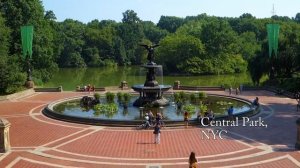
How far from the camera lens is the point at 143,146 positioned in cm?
2192

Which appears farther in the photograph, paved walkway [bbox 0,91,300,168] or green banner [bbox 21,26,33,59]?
green banner [bbox 21,26,33,59]

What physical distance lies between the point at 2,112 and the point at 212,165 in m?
21.2

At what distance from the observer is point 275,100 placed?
3891 cm

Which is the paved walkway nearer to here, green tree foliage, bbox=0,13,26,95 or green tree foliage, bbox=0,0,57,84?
green tree foliage, bbox=0,13,26,95

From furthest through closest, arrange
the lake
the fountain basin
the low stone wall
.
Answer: the lake < the low stone wall < the fountain basin

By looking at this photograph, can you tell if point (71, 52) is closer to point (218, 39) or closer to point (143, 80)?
point (143, 80)

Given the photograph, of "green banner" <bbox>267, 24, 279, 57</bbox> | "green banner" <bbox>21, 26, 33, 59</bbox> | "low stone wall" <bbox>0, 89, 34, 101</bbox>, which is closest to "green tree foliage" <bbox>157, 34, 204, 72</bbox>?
"green banner" <bbox>267, 24, 279, 57</bbox>

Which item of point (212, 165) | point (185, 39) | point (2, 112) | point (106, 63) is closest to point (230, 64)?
point (185, 39)

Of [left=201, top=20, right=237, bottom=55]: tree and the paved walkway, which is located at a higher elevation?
[left=201, top=20, right=237, bottom=55]: tree

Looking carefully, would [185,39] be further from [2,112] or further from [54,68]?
[2,112]

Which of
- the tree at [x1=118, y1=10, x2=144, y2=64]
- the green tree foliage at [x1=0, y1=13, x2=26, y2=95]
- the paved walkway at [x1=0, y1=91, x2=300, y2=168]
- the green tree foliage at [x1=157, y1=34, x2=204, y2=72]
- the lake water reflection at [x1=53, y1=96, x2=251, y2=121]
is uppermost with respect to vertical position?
the tree at [x1=118, y1=10, x2=144, y2=64]

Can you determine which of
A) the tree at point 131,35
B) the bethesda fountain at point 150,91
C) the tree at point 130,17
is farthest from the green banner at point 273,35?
the tree at point 130,17

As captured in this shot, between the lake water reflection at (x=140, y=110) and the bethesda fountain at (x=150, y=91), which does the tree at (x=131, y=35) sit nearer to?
Result: the lake water reflection at (x=140, y=110)

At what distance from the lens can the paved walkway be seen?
62.7ft
